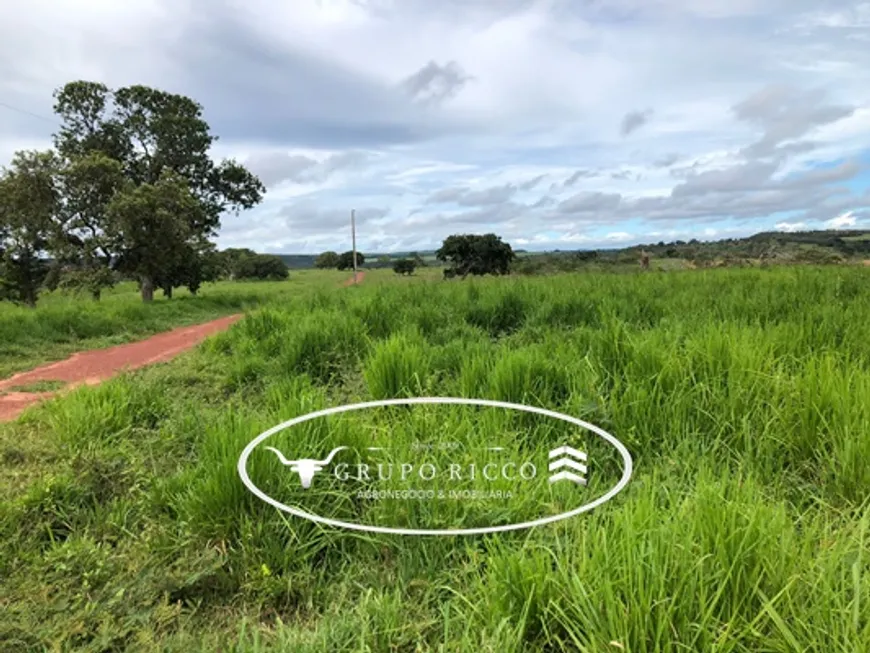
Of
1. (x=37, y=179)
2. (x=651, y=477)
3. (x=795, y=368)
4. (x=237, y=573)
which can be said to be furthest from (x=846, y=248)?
(x=37, y=179)

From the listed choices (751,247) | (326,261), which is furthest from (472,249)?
(326,261)

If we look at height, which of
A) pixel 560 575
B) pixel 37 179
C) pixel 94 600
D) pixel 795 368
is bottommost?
pixel 94 600

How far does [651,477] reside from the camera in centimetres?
235

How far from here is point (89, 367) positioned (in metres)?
7.66

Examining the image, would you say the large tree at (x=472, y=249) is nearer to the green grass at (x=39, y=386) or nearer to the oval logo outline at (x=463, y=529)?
the green grass at (x=39, y=386)

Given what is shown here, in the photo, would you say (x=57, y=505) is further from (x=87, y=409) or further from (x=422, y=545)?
(x=422, y=545)

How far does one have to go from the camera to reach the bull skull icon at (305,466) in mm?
2434

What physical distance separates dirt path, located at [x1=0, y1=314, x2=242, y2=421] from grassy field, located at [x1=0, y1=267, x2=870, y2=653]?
180 centimetres

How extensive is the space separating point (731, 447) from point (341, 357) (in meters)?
3.37

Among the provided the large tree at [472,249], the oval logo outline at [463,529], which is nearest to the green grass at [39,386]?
the oval logo outline at [463,529]

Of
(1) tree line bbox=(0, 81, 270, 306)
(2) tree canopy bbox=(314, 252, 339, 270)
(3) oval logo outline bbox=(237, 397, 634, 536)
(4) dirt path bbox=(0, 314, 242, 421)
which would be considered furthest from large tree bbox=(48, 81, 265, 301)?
(2) tree canopy bbox=(314, 252, 339, 270)

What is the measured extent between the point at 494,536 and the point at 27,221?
21648mm

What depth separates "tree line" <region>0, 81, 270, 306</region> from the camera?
1756cm

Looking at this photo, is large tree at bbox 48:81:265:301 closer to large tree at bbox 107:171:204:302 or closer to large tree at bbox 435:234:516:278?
large tree at bbox 107:171:204:302
